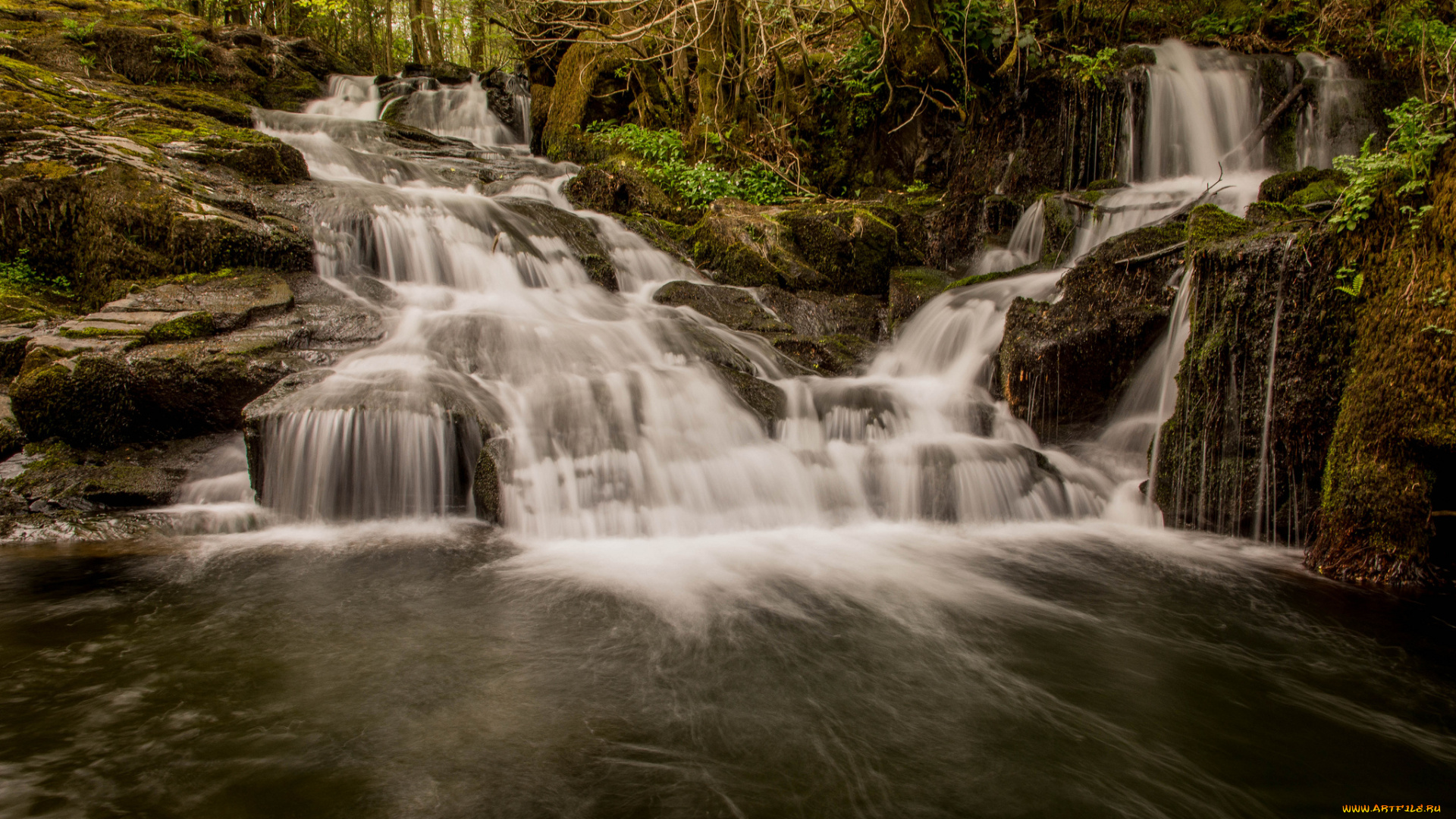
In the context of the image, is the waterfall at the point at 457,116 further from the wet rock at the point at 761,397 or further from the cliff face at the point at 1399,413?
the cliff face at the point at 1399,413

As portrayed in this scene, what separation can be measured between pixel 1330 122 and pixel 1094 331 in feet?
22.1

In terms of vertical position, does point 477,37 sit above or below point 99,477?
above

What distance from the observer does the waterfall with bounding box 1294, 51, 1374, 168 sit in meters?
9.07

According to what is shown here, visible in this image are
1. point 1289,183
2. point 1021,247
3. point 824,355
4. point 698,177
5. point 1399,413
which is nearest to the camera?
point 1399,413

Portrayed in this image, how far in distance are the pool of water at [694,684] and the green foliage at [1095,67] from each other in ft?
24.5

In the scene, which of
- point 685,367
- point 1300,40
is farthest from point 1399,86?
point 685,367

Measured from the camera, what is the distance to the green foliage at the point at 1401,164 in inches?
143

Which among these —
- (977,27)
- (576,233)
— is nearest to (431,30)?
(576,233)

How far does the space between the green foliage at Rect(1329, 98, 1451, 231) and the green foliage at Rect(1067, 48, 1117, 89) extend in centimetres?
597

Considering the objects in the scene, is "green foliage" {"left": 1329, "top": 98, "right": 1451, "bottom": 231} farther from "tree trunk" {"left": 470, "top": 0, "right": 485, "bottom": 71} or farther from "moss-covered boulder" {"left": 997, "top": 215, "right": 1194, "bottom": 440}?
"tree trunk" {"left": 470, "top": 0, "right": 485, "bottom": 71}

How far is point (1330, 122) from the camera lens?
9.17 metres

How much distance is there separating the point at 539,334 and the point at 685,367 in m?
1.48

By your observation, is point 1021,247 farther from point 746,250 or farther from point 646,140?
point 646,140

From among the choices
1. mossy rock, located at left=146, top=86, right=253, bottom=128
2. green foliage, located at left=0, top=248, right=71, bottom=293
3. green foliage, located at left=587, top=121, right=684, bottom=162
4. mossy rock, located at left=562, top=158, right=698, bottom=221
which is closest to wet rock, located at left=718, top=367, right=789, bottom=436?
mossy rock, located at left=562, top=158, right=698, bottom=221
